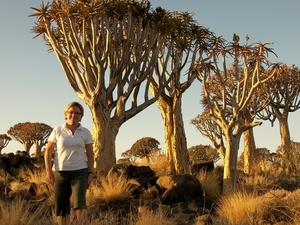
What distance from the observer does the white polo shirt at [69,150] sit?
17.4 feet

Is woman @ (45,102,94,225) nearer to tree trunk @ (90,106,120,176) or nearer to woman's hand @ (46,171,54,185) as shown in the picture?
woman's hand @ (46,171,54,185)

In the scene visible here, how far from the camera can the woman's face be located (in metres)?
5.49

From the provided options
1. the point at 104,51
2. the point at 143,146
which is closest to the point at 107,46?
the point at 104,51

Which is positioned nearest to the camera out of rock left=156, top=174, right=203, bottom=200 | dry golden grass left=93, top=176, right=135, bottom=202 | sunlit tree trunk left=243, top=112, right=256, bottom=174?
dry golden grass left=93, top=176, right=135, bottom=202

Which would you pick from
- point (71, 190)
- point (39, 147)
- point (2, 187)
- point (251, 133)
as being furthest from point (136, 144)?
point (71, 190)

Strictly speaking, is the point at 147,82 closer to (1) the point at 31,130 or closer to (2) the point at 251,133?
(2) the point at 251,133

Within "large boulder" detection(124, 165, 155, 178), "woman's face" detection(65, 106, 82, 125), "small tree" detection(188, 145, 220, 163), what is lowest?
"large boulder" detection(124, 165, 155, 178)

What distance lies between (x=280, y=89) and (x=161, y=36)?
374 inches

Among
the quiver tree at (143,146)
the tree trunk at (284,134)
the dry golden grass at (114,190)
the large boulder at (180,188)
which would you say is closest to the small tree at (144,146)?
the quiver tree at (143,146)

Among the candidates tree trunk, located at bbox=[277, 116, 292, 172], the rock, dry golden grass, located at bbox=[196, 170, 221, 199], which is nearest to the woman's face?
the rock

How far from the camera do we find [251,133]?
21.1 metres

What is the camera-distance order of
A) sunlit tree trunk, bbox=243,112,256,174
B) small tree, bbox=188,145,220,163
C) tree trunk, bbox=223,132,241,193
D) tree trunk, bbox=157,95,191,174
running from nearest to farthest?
tree trunk, bbox=223,132,241,193 → tree trunk, bbox=157,95,191,174 → sunlit tree trunk, bbox=243,112,256,174 → small tree, bbox=188,145,220,163

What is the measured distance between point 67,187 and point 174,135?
9.71 metres

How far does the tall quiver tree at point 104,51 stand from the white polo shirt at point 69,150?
21.9ft
